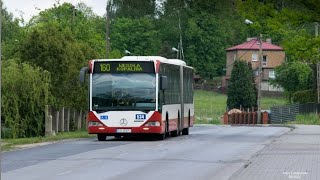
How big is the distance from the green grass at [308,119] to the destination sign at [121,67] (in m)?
38.6

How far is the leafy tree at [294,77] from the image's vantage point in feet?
339

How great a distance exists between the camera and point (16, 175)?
1770cm

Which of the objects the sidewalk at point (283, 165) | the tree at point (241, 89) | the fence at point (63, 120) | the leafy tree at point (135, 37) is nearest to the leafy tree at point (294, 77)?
the tree at point (241, 89)

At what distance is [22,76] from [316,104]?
44515mm

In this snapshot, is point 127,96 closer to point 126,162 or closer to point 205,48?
point 126,162

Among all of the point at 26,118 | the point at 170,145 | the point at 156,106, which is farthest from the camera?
the point at 26,118

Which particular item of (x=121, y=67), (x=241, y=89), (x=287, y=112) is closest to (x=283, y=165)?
(x=121, y=67)

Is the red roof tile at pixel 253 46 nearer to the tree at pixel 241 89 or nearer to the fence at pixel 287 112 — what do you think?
the tree at pixel 241 89

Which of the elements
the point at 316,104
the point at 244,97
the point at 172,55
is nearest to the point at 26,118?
the point at 316,104

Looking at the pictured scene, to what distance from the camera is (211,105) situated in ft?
338

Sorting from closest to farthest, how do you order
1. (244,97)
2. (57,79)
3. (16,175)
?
(16,175) → (57,79) → (244,97)

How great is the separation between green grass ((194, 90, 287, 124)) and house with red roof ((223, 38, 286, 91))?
16.3ft

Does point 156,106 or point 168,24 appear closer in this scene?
point 156,106

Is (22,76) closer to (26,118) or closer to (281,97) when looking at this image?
(26,118)
